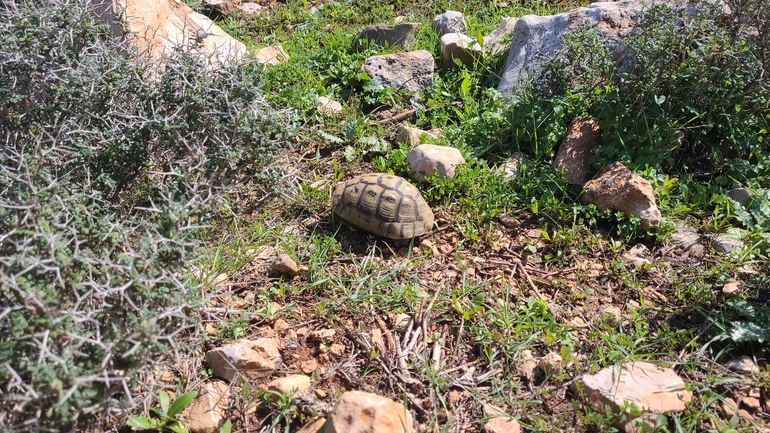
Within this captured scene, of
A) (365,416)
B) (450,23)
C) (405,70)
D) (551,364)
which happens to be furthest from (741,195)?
(450,23)

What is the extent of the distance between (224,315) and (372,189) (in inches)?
47.8

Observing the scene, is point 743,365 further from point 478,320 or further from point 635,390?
point 478,320

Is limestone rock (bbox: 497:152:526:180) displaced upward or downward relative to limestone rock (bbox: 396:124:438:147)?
upward

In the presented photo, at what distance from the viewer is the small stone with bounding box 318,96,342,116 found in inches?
188

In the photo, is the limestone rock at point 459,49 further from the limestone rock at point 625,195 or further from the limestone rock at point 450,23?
the limestone rock at point 625,195

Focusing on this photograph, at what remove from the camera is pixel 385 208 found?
3660 millimetres

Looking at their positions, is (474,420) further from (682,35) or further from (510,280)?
(682,35)

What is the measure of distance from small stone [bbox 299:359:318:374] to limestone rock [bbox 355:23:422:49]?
11.3ft

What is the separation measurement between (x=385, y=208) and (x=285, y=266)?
72 cm

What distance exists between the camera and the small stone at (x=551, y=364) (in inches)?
113

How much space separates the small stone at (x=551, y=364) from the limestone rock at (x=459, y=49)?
306 centimetres

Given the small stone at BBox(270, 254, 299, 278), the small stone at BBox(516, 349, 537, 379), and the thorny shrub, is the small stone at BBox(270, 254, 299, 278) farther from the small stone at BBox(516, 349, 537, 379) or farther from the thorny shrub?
the small stone at BBox(516, 349, 537, 379)

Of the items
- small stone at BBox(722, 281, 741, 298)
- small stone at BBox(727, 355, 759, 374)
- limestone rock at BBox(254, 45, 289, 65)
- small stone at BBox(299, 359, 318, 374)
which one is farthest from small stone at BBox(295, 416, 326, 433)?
limestone rock at BBox(254, 45, 289, 65)

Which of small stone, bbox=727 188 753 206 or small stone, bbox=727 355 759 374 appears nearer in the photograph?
small stone, bbox=727 355 759 374
